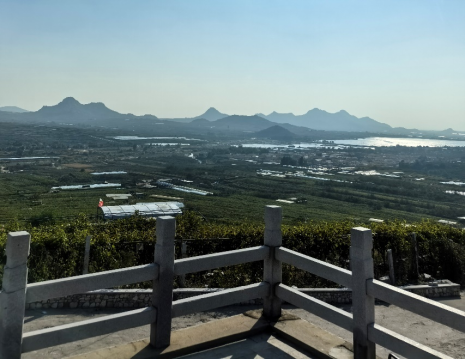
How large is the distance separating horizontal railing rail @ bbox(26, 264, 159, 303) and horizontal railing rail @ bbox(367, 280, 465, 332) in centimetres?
167

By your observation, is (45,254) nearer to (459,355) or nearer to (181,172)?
(459,355)

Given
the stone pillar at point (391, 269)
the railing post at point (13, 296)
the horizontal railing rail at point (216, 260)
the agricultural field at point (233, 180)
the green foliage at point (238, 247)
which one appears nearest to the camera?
the railing post at point (13, 296)

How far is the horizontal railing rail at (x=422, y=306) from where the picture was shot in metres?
2.70

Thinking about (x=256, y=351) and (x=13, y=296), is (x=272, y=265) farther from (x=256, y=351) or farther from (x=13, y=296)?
(x=13, y=296)

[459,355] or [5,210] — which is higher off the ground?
[459,355]

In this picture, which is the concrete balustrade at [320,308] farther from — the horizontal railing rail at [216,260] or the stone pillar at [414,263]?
the stone pillar at [414,263]

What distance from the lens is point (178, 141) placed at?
168 m

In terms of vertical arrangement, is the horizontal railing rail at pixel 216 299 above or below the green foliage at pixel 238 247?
above

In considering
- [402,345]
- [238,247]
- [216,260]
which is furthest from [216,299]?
[238,247]

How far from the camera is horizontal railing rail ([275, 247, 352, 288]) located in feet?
10.8

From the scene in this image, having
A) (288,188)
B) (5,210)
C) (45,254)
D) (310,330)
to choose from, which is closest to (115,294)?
(45,254)

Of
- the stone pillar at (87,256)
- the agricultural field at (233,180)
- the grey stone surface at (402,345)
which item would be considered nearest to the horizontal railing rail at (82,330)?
the grey stone surface at (402,345)

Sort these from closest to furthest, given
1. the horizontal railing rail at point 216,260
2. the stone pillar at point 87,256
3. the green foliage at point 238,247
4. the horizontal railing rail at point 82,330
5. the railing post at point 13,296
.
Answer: the railing post at point 13,296 < the horizontal railing rail at point 82,330 < the horizontal railing rail at point 216,260 < the stone pillar at point 87,256 < the green foliage at point 238,247

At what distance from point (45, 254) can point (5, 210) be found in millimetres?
43621
